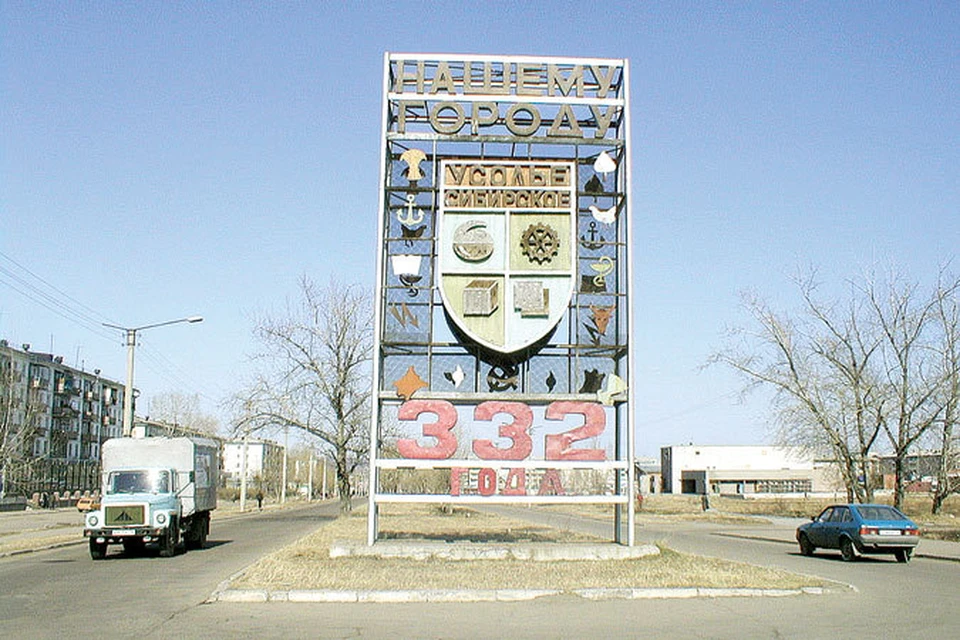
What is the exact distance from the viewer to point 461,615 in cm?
1317

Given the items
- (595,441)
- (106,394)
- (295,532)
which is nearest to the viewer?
(595,441)

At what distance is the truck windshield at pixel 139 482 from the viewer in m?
25.2

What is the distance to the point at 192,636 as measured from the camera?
37.0ft

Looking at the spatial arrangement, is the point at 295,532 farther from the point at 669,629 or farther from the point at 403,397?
the point at 669,629

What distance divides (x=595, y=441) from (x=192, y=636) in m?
13.0

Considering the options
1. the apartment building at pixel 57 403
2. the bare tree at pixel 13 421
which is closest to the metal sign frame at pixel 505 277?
the bare tree at pixel 13 421

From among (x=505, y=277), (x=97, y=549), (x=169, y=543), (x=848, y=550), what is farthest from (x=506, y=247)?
(x=97, y=549)

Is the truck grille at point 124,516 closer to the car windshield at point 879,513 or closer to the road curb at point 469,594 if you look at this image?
the road curb at point 469,594

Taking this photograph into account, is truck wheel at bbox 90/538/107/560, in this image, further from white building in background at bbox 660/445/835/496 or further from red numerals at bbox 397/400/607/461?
white building in background at bbox 660/445/835/496

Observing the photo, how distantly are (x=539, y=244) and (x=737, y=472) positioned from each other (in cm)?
9985

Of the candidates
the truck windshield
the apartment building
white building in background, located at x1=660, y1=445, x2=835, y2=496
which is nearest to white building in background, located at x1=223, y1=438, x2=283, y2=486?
the apartment building

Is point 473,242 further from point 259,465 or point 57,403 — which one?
point 259,465

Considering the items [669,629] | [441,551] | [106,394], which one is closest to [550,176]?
[441,551]

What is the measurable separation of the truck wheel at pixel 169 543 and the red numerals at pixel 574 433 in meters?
9.92
